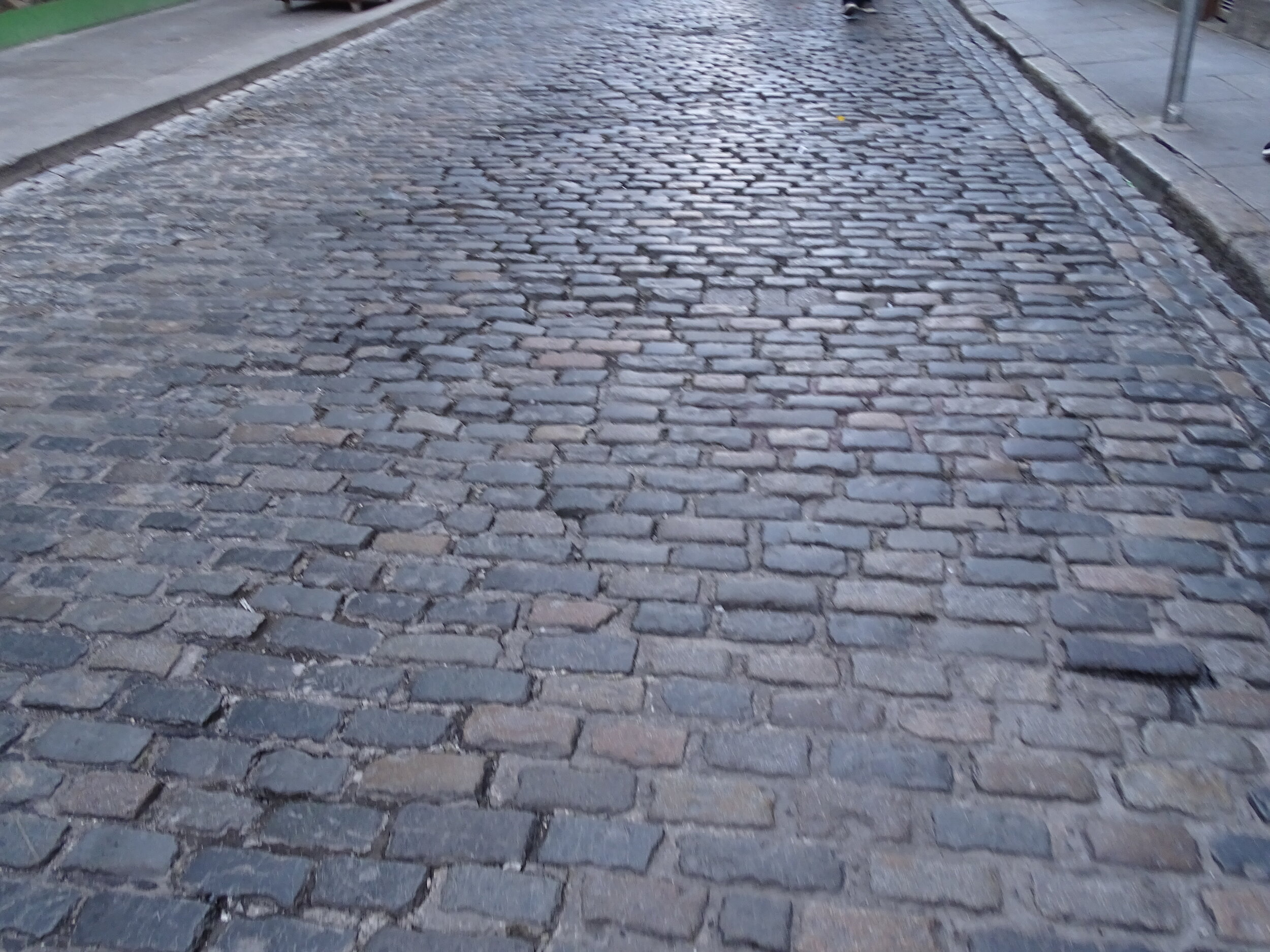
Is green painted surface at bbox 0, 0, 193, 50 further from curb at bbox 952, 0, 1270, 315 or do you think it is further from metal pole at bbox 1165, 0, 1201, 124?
metal pole at bbox 1165, 0, 1201, 124

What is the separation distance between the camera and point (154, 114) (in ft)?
30.2

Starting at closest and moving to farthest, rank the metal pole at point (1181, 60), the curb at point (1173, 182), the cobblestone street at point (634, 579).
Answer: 1. the cobblestone street at point (634, 579)
2. the curb at point (1173, 182)
3. the metal pole at point (1181, 60)

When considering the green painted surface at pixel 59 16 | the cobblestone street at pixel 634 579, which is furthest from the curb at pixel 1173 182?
the green painted surface at pixel 59 16

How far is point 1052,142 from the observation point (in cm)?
797

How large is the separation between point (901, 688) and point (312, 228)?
4818mm

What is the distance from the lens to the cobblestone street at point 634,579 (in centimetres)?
234

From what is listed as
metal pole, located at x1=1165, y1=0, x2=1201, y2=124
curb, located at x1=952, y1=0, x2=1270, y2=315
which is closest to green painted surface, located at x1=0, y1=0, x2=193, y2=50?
curb, located at x1=952, y1=0, x2=1270, y2=315

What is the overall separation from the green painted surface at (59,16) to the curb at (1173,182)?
988 centimetres

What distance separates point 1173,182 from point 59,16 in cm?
1163

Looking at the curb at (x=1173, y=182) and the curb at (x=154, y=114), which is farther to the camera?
the curb at (x=154, y=114)

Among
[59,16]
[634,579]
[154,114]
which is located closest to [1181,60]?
[634,579]

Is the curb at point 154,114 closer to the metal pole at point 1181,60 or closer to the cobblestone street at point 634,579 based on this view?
the cobblestone street at point 634,579

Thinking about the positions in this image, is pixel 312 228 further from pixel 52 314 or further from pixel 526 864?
pixel 526 864

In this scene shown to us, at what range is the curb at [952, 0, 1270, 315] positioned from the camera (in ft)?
17.7
